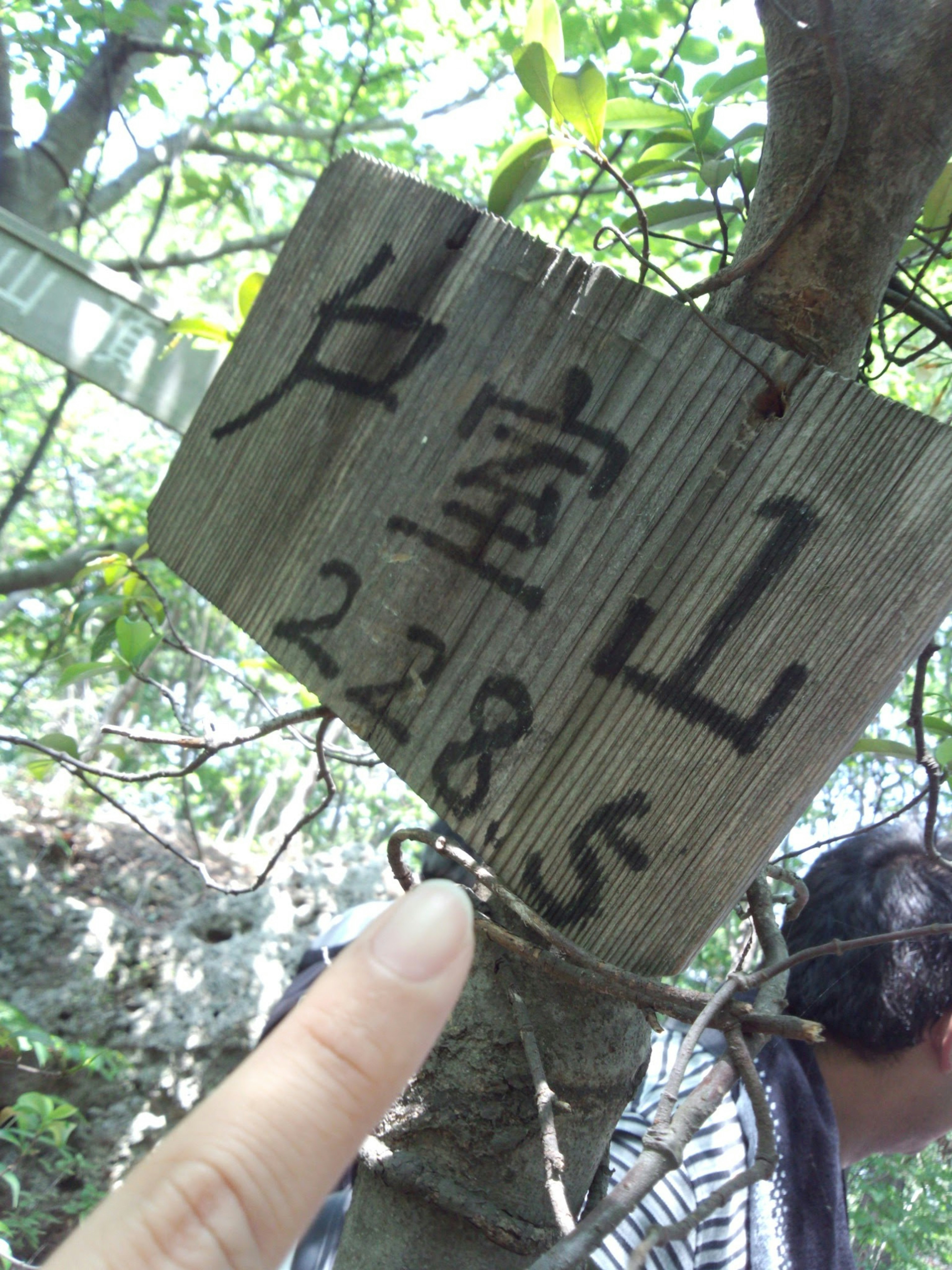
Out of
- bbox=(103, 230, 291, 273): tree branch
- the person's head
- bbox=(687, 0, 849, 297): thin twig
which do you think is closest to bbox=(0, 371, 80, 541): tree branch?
bbox=(103, 230, 291, 273): tree branch

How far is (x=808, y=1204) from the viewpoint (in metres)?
1.50

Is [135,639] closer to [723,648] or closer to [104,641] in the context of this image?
[104,641]

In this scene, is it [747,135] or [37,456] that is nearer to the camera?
[747,135]

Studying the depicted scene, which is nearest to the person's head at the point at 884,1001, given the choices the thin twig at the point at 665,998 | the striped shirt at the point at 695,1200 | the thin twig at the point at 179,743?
→ the striped shirt at the point at 695,1200

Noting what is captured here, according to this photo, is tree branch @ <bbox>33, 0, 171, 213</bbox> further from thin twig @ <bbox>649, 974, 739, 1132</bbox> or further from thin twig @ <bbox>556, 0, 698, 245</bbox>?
thin twig @ <bbox>649, 974, 739, 1132</bbox>

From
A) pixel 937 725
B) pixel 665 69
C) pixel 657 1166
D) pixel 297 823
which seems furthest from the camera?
pixel 665 69

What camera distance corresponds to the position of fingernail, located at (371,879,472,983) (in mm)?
485

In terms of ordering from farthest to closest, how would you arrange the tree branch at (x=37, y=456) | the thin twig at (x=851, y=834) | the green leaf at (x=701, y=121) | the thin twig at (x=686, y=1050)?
1. the tree branch at (x=37, y=456)
2. the green leaf at (x=701, y=121)
3. the thin twig at (x=851, y=834)
4. the thin twig at (x=686, y=1050)

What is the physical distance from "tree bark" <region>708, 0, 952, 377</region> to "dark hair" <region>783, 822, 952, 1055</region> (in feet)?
3.57

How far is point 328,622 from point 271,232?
454 cm

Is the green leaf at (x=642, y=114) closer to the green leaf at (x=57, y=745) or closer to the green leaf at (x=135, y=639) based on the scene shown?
the green leaf at (x=135, y=639)

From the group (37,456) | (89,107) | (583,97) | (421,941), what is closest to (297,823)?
(421,941)

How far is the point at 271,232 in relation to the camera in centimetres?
480

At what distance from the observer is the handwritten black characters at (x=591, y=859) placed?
79 centimetres
